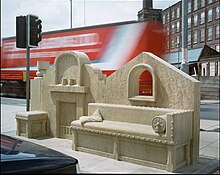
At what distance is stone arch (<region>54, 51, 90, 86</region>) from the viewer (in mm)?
5797

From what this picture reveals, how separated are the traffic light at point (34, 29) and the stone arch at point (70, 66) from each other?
1.03m

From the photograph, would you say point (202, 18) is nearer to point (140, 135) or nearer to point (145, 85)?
point (140, 135)

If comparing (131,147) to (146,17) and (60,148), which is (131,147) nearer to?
(60,148)

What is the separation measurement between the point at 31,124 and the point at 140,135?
116 inches

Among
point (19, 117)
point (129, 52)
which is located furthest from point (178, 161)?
point (129, 52)

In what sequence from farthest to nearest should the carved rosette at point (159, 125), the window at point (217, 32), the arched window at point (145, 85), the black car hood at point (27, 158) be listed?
the arched window at point (145, 85), the window at point (217, 32), the carved rosette at point (159, 125), the black car hood at point (27, 158)

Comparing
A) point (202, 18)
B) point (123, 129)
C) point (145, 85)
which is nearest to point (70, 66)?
point (145, 85)

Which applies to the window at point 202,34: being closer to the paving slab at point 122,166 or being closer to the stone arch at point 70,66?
the paving slab at point 122,166

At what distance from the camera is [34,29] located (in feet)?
16.1

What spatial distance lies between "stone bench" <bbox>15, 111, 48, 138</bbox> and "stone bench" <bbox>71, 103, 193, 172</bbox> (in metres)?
1.50

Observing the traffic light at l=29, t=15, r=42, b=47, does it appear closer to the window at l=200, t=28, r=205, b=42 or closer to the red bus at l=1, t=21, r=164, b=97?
the red bus at l=1, t=21, r=164, b=97

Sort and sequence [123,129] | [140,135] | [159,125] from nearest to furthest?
1. [159,125]
2. [140,135]
3. [123,129]

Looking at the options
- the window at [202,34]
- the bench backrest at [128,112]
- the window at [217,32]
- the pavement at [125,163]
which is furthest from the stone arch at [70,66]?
the window at [217,32]

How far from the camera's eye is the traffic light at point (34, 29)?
4863mm
